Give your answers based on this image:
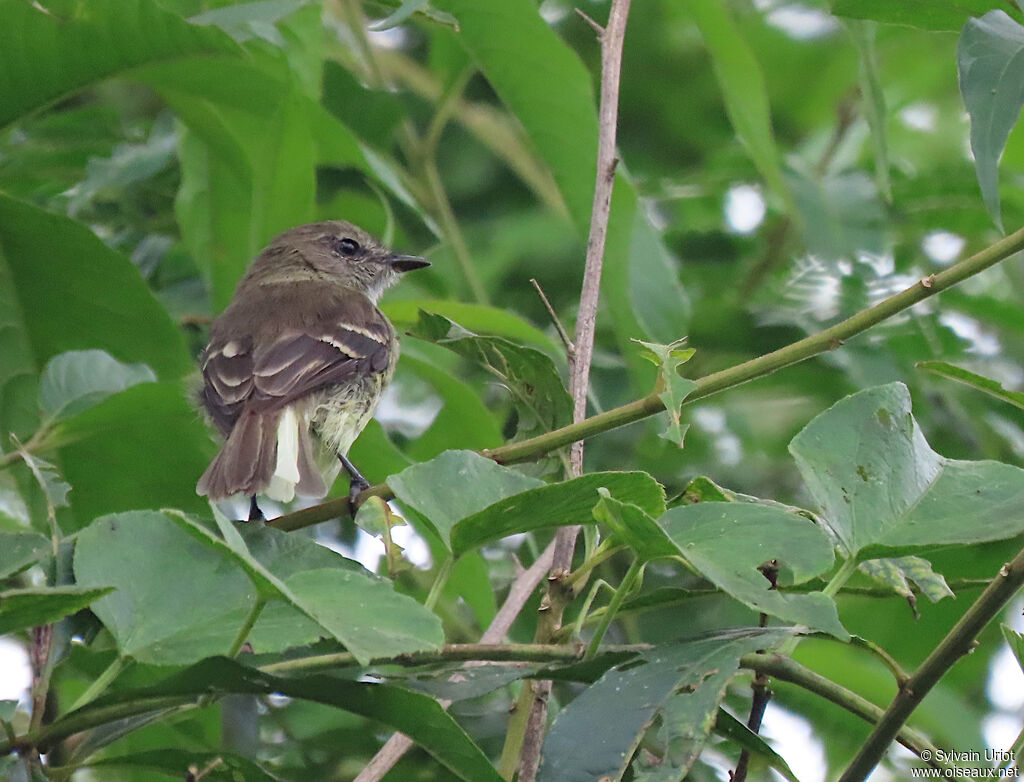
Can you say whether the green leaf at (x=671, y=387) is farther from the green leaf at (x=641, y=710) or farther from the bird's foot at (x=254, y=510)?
the bird's foot at (x=254, y=510)

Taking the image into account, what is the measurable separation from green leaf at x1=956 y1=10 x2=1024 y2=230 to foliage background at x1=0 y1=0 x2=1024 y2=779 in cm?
37

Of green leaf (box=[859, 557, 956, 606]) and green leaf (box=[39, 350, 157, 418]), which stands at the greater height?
green leaf (box=[859, 557, 956, 606])

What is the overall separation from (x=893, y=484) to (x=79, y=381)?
1.75 metres

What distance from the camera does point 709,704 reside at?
68.5 inches

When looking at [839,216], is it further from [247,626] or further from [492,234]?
[247,626]

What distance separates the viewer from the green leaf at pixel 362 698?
176 cm

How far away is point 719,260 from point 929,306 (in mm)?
784

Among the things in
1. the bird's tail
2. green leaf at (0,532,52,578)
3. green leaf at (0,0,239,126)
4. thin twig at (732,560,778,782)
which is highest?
green leaf at (0,0,239,126)

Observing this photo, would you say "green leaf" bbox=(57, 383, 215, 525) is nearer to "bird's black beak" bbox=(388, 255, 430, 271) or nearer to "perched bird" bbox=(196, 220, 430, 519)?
"perched bird" bbox=(196, 220, 430, 519)

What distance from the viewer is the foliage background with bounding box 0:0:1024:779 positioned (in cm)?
307

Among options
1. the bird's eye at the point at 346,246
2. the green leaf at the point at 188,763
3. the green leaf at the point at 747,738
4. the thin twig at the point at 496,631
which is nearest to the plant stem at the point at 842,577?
the green leaf at the point at 747,738

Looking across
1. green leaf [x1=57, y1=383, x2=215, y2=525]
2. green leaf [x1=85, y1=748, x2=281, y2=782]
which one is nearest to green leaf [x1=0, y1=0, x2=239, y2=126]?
green leaf [x1=57, y1=383, x2=215, y2=525]

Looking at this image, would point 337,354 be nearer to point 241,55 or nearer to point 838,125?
point 241,55

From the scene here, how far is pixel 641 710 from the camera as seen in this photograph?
176 cm
